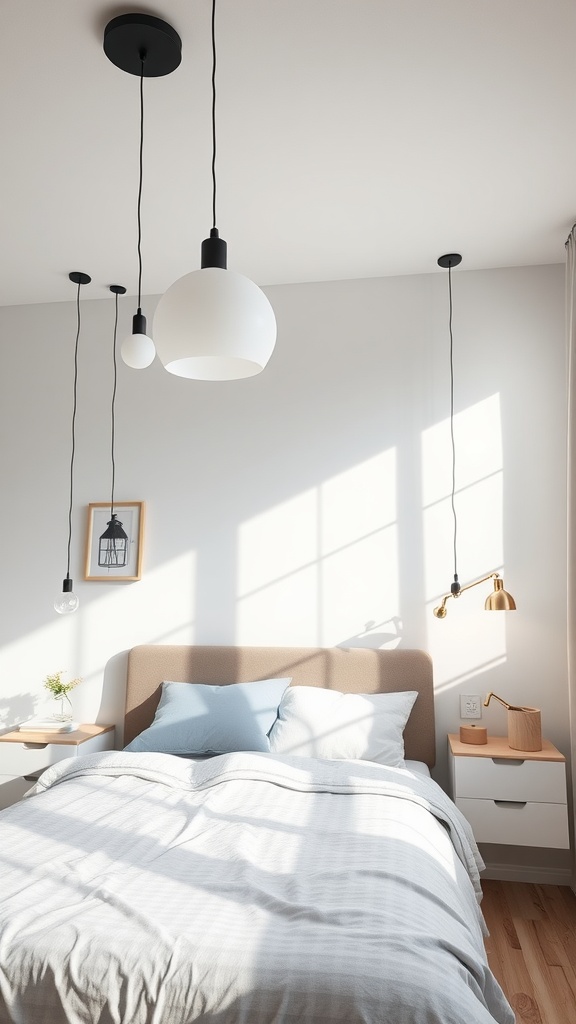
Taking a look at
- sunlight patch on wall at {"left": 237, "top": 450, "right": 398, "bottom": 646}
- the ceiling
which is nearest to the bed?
sunlight patch on wall at {"left": 237, "top": 450, "right": 398, "bottom": 646}

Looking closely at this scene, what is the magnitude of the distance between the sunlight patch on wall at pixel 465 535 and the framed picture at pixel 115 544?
1519 millimetres

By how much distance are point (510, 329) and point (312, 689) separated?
6.66 ft

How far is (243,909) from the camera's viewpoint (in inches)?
66.6

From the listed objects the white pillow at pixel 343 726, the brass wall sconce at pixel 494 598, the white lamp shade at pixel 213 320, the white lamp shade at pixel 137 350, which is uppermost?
the white lamp shade at pixel 137 350

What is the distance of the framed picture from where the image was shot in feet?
12.8

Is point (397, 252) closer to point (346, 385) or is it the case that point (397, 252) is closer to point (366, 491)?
point (346, 385)

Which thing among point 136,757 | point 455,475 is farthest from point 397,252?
point 136,757

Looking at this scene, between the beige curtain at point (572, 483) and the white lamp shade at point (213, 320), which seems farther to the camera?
the beige curtain at point (572, 483)

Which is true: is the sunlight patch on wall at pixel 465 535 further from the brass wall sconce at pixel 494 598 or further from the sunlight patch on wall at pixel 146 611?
the sunlight patch on wall at pixel 146 611

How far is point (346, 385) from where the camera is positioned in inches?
149

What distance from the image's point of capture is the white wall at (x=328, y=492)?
3525 mm

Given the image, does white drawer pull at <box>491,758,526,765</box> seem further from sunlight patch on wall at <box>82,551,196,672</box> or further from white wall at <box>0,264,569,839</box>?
sunlight patch on wall at <box>82,551,196,672</box>

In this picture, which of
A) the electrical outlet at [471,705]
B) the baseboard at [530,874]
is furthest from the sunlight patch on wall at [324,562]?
the baseboard at [530,874]

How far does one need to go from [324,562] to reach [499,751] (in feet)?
3.92
